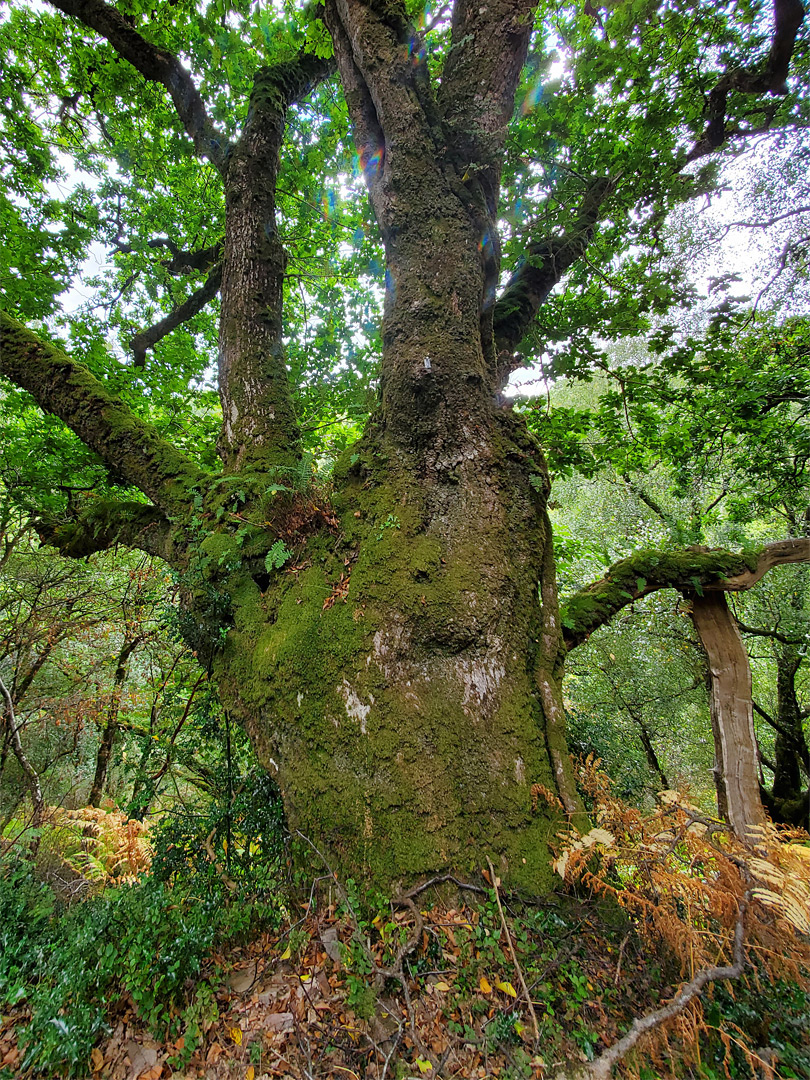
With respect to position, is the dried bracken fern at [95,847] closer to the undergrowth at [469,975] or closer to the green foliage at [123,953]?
the green foliage at [123,953]

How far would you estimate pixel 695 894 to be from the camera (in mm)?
1815

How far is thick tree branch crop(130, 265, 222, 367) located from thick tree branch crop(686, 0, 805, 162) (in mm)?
6690

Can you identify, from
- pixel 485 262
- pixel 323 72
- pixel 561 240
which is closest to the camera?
pixel 485 262

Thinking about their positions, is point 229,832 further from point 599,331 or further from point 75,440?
point 599,331

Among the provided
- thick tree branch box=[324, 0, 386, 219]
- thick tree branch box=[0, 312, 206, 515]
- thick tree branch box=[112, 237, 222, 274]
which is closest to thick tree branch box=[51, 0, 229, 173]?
thick tree branch box=[324, 0, 386, 219]

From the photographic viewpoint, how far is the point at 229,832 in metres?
3.34

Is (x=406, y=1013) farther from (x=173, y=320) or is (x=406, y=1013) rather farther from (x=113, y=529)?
(x=173, y=320)

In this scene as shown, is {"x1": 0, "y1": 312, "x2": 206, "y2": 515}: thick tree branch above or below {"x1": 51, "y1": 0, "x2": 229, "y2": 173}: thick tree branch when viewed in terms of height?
below

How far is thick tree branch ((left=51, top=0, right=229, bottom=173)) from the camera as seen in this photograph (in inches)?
201

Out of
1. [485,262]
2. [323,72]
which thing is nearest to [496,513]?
[485,262]

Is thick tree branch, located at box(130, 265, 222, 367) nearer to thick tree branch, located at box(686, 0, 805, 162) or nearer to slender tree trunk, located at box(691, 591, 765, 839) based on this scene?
thick tree branch, located at box(686, 0, 805, 162)

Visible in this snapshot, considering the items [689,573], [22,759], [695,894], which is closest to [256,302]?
[689,573]

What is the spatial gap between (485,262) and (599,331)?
10.2 feet

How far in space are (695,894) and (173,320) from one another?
8.89 metres
